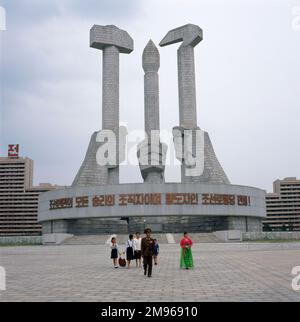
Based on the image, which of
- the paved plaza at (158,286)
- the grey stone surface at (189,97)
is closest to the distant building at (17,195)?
the grey stone surface at (189,97)

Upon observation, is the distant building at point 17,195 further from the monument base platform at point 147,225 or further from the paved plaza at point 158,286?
the paved plaza at point 158,286

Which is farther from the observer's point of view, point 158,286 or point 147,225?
point 147,225

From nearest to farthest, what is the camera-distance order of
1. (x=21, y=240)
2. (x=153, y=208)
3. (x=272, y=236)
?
(x=272, y=236), (x=153, y=208), (x=21, y=240)

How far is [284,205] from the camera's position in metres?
130

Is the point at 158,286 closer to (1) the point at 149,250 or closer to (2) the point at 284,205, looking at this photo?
(1) the point at 149,250

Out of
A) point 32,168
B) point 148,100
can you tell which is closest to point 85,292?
point 148,100

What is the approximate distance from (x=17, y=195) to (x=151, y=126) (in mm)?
88226

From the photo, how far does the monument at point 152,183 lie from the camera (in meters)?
49.4

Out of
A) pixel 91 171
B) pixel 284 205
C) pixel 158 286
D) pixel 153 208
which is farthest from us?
pixel 284 205

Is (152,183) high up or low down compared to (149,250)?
up

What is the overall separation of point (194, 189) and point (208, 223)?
243 inches

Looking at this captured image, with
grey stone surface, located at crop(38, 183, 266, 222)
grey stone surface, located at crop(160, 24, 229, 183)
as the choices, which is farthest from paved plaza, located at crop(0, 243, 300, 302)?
grey stone surface, located at crop(160, 24, 229, 183)

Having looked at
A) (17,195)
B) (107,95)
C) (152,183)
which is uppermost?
(107,95)

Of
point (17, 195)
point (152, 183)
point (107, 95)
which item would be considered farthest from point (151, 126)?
point (17, 195)
